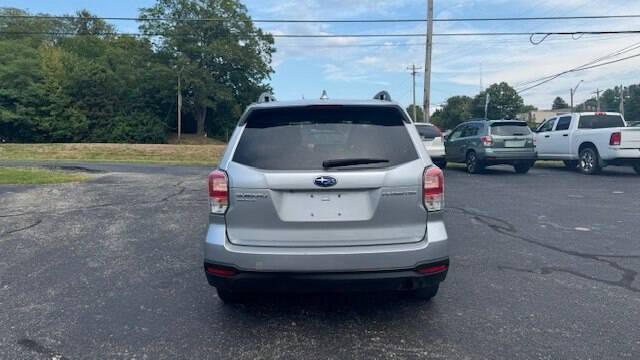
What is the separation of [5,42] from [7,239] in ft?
199

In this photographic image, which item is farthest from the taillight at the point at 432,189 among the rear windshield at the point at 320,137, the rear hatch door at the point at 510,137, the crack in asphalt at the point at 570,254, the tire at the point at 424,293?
the rear hatch door at the point at 510,137

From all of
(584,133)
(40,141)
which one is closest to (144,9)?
(40,141)

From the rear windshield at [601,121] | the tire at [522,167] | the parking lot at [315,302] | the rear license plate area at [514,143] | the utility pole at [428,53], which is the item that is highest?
the utility pole at [428,53]

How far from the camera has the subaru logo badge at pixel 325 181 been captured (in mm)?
3004

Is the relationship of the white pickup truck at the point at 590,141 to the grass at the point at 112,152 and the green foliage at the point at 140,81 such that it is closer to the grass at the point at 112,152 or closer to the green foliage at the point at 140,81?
the grass at the point at 112,152

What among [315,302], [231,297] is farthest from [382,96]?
[231,297]

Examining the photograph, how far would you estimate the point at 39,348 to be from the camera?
312cm

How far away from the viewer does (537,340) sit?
126 inches

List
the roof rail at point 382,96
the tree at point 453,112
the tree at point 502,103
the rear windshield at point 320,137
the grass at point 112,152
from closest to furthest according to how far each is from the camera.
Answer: the rear windshield at point 320,137 < the roof rail at point 382,96 < the grass at point 112,152 < the tree at point 502,103 < the tree at point 453,112

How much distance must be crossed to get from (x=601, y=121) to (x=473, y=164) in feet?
14.2

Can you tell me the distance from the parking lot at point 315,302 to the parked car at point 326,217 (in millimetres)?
487

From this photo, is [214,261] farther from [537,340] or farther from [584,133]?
[584,133]

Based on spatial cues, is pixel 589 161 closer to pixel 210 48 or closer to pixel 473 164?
pixel 473 164

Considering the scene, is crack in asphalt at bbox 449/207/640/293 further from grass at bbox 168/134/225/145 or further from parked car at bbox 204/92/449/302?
grass at bbox 168/134/225/145
